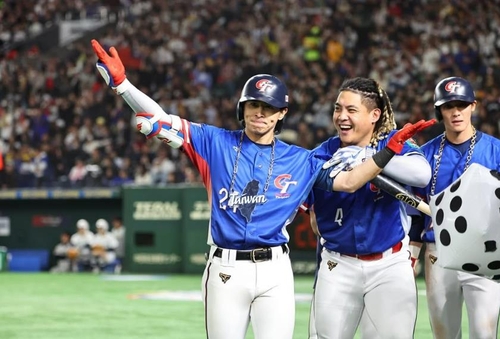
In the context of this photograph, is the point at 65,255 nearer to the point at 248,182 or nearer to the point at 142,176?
the point at 142,176

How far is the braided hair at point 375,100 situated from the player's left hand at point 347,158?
21 cm

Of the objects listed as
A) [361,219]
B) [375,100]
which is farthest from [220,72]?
[361,219]

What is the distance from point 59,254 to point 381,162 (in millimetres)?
16805

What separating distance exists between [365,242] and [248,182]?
775mm

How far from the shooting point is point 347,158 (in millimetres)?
5258

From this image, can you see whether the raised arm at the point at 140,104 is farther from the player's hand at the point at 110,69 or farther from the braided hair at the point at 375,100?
the braided hair at the point at 375,100

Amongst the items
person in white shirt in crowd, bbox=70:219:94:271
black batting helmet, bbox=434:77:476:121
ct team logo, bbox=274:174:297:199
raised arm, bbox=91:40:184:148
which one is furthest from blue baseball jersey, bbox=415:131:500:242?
person in white shirt in crowd, bbox=70:219:94:271

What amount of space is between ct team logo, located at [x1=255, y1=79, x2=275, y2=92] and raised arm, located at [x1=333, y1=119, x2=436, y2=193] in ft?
2.11

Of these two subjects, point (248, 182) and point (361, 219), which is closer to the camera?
point (248, 182)

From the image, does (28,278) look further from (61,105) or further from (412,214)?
(412,214)

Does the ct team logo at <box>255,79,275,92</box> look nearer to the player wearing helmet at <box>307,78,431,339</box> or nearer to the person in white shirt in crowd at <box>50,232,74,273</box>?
the player wearing helmet at <box>307,78,431,339</box>

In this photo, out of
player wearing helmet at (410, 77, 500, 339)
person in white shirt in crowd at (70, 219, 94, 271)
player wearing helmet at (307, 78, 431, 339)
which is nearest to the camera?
player wearing helmet at (307, 78, 431, 339)

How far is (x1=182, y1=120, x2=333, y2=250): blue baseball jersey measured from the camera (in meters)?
5.05

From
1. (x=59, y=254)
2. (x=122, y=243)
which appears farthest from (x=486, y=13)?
(x=59, y=254)
